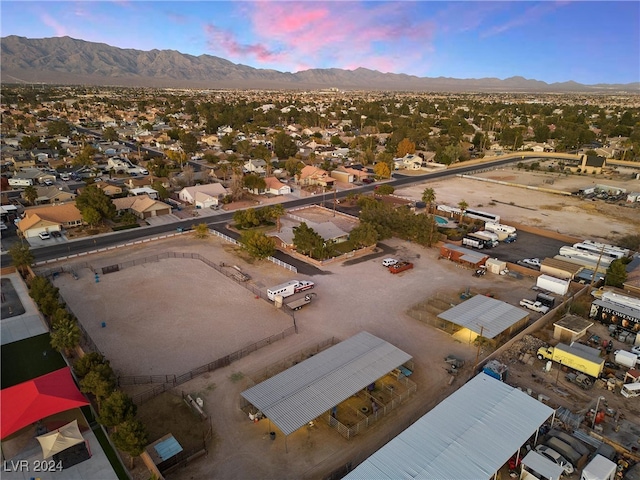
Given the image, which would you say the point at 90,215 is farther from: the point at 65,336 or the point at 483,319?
the point at 483,319

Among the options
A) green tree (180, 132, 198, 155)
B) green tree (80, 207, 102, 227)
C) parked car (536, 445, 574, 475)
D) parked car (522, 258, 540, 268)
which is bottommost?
parked car (522, 258, 540, 268)

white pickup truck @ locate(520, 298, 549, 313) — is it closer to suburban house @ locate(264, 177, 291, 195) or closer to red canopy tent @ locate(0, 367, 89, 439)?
red canopy tent @ locate(0, 367, 89, 439)

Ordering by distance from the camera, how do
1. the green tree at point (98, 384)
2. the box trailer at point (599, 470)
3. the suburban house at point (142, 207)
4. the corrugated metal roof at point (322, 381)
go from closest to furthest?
the box trailer at point (599, 470), the corrugated metal roof at point (322, 381), the green tree at point (98, 384), the suburban house at point (142, 207)

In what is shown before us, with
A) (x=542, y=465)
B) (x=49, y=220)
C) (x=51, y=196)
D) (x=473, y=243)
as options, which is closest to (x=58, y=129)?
(x=51, y=196)

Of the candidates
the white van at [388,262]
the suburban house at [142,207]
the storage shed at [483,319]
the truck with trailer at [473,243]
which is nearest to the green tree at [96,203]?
the suburban house at [142,207]

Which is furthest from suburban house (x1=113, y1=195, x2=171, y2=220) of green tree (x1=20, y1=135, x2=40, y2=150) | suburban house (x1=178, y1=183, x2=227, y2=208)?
green tree (x1=20, y1=135, x2=40, y2=150)

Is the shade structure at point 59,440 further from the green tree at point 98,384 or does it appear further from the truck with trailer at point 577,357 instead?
the truck with trailer at point 577,357
